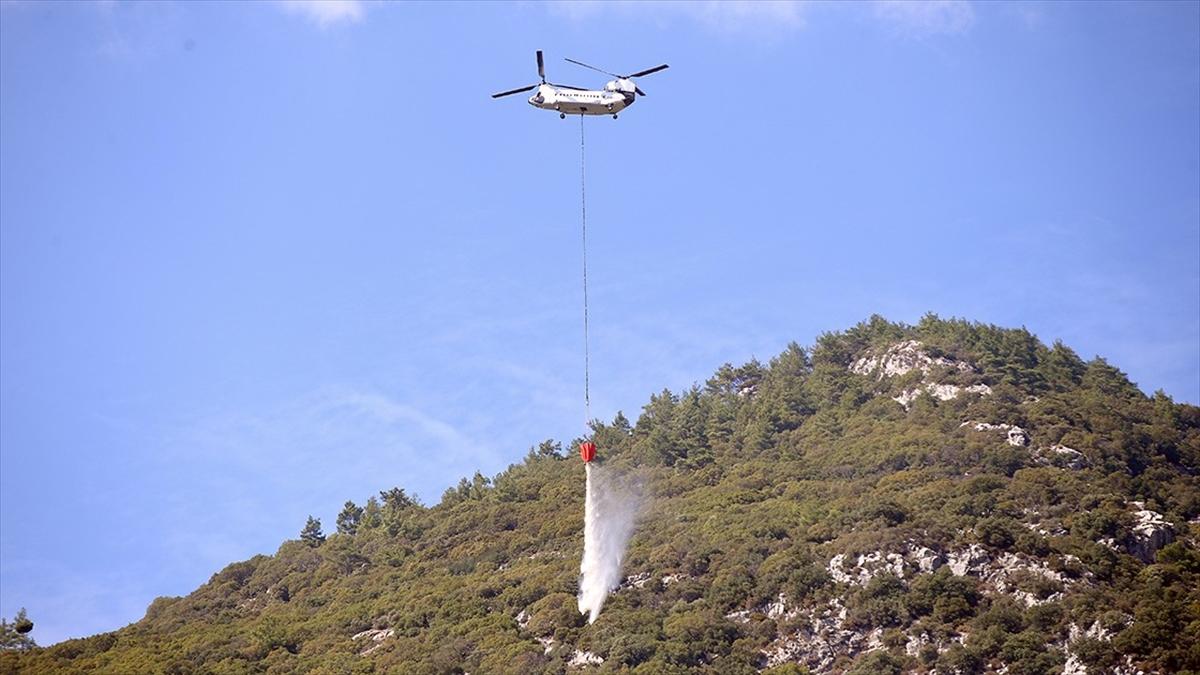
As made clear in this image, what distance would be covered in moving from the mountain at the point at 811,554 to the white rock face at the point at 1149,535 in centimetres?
20

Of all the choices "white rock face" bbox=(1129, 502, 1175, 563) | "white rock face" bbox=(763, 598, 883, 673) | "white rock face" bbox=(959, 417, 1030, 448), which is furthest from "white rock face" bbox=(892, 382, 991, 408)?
"white rock face" bbox=(763, 598, 883, 673)

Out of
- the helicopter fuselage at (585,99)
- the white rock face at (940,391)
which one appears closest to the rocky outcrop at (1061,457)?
the white rock face at (940,391)

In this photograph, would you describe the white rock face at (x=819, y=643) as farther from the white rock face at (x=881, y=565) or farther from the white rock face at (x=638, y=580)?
the white rock face at (x=638, y=580)

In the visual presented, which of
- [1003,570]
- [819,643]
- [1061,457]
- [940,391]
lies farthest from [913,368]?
[819,643]

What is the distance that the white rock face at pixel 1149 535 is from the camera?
9131 cm

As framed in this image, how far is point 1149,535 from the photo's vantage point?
92.0 m

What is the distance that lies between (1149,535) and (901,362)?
38556mm

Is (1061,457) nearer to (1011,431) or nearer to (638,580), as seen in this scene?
(1011,431)

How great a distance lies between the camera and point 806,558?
92500 millimetres

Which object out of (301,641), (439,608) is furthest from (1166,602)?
(301,641)

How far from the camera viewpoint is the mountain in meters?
84.6

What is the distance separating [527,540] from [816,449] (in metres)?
22.6

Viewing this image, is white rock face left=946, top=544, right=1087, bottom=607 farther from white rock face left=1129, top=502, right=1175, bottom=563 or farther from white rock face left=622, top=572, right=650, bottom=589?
white rock face left=622, top=572, right=650, bottom=589

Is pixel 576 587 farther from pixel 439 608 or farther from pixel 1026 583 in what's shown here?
pixel 1026 583
